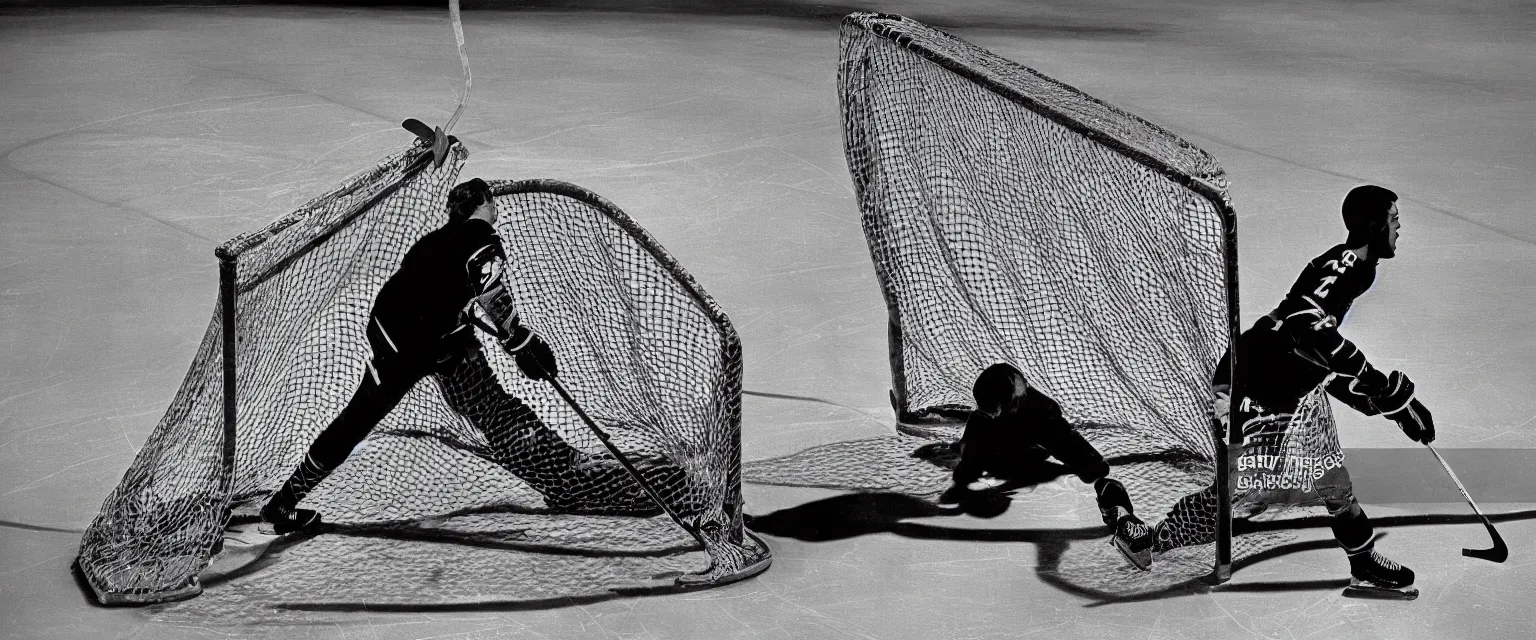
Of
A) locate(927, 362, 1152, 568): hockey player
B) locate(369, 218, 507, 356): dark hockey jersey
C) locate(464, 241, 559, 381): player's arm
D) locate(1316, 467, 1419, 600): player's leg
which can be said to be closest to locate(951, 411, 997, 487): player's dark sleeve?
locate(927, 362, 1152, 568): hockey player

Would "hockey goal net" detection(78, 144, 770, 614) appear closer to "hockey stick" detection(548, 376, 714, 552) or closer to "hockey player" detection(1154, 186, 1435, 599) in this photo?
"hockey stick" detection(548, 376, 714, 552)

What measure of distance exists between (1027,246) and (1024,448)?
29.6 inches

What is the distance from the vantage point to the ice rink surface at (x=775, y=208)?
481cm

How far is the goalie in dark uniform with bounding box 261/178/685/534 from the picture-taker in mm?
4793

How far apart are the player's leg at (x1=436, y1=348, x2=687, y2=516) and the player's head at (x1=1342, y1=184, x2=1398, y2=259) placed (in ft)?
6.93

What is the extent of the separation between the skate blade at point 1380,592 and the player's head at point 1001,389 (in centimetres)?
111

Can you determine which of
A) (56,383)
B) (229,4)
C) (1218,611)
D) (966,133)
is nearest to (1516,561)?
(1218,611)

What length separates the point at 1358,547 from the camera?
4.78m

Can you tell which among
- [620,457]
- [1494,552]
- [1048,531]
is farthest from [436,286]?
[1494,552]

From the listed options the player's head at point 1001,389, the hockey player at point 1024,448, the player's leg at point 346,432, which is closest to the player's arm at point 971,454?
the hockey player at point 1024,448

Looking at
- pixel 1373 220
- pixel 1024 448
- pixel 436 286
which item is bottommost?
pixel 1024 448

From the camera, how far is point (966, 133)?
5.89 metres

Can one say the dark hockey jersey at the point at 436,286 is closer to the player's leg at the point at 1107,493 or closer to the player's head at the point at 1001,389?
the player's head at the point at 1001,389

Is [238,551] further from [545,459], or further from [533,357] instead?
[533,357]
